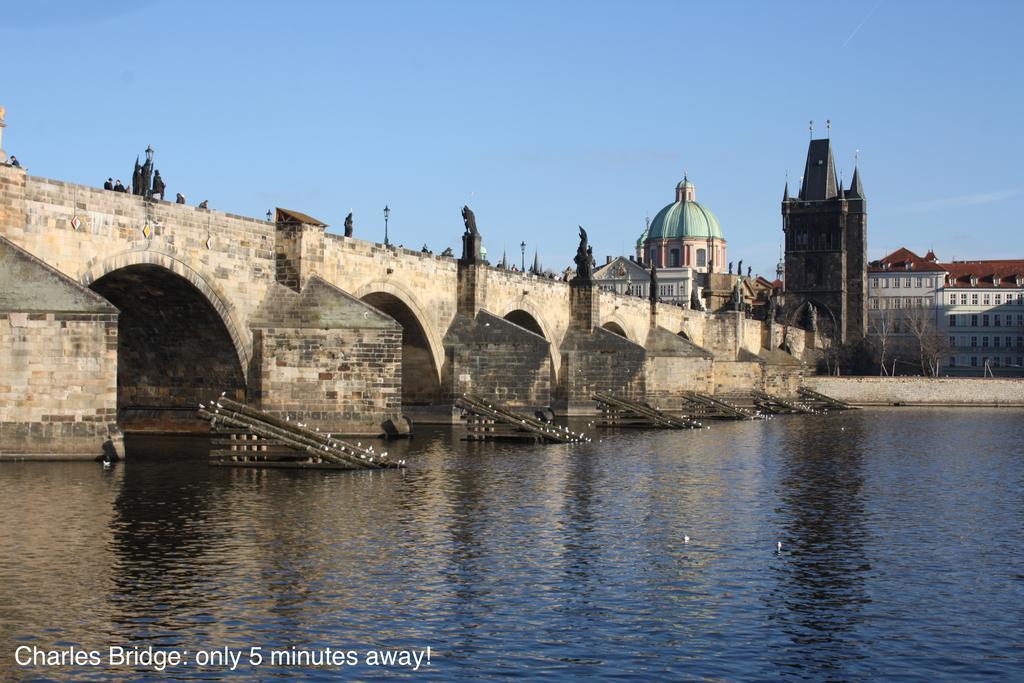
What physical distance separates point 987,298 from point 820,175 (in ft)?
73.3

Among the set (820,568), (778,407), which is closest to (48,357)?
(820,568)

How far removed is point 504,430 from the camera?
140ft

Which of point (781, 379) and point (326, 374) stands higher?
point (781, 379)

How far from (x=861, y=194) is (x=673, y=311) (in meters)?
60.5

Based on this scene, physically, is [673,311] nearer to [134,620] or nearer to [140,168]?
[140,168]

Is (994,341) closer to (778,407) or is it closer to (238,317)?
(778,407)

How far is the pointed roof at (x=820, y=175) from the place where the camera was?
455ft

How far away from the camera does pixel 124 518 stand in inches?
852

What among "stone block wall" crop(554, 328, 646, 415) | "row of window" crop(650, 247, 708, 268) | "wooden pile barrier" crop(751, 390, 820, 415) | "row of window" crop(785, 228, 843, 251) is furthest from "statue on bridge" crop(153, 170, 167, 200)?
"row of window" crop(650, 247, 708, 268)

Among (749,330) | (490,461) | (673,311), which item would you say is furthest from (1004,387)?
(490,461)

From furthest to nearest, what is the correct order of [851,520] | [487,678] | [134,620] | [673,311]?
[673,311] < [851,520] < [134,620] < [487,678]

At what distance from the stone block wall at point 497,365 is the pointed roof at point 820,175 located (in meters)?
96.1

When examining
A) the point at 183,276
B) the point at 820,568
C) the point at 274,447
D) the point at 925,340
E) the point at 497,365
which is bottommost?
the point at 820,568

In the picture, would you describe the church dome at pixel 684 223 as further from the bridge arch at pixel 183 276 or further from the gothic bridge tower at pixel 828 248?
the bridge arch at pixel 183 276
